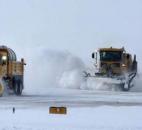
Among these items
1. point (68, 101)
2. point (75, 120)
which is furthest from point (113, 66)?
point (75, 120)

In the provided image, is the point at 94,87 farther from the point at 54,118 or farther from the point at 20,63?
the point at 54,118

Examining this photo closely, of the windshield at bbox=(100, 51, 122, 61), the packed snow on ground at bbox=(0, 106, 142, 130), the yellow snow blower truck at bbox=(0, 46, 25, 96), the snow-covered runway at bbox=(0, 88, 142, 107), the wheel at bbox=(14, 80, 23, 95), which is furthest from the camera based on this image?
the windshield at bbox=(100, 51, 122, 61)

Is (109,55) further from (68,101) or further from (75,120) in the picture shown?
(75,120)

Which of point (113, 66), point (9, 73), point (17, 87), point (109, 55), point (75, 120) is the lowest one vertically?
point (75, 120)

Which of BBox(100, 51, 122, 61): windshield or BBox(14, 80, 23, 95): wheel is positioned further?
BBox(100, 51, 122, 61): windshield

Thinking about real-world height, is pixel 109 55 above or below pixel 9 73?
above

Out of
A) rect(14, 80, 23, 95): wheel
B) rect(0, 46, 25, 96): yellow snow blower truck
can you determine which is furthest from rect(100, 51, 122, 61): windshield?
rect(0, 46, 25, 96): yellow snow blower truck

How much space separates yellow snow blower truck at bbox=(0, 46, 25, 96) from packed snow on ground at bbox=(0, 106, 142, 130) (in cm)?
1347

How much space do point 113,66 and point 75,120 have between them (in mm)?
33515

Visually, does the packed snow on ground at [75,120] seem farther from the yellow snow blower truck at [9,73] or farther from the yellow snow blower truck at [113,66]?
the yellow snow blower truck at [113,66]

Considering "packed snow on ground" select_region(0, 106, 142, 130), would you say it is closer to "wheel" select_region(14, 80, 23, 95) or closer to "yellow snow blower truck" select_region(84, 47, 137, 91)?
"wheel" select_region(14, 80, 23, 95)

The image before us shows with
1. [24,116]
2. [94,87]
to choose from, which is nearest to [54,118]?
[24,116]

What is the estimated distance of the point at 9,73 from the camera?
37781mm

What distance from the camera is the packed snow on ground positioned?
18.3 metres
